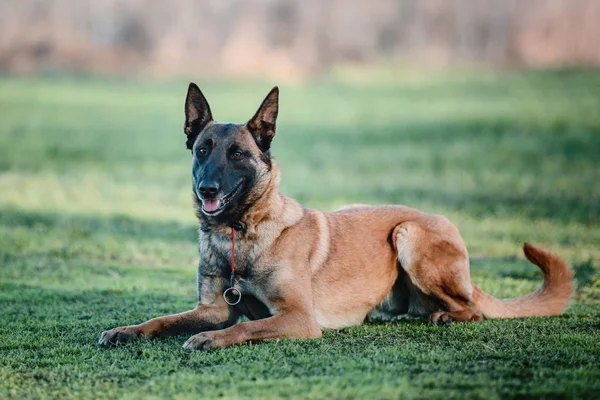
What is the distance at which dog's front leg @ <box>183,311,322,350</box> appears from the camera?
593 centimetres

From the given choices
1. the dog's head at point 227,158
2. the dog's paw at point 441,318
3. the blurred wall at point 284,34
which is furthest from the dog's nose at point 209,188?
the blurred wall at point 284,34

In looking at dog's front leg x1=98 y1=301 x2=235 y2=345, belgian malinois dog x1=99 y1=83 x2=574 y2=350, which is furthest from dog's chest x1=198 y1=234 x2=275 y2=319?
dog's front leg x1=98 y1=301 x2=235 y2=345

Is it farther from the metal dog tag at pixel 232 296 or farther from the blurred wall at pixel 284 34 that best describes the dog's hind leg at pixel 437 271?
the blurred wall at pixel 284 34

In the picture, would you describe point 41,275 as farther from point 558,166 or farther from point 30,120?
point 30,120

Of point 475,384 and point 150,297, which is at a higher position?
point 475,384

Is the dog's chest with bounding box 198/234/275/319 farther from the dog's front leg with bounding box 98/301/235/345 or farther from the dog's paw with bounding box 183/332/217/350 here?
the dog's paw with bounding box 183/332/217/350

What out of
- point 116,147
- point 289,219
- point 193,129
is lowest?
point 116,147

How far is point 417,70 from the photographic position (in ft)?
135

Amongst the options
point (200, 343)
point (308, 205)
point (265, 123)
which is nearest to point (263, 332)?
point (200, 343)

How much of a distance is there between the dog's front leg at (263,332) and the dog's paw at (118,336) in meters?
0.47

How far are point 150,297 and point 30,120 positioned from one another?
770 inches

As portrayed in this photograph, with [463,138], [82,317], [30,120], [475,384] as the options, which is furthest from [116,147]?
[475,384]

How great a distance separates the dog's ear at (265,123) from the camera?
6.59 metres

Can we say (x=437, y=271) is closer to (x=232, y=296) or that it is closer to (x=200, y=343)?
(x=232, y=296)
